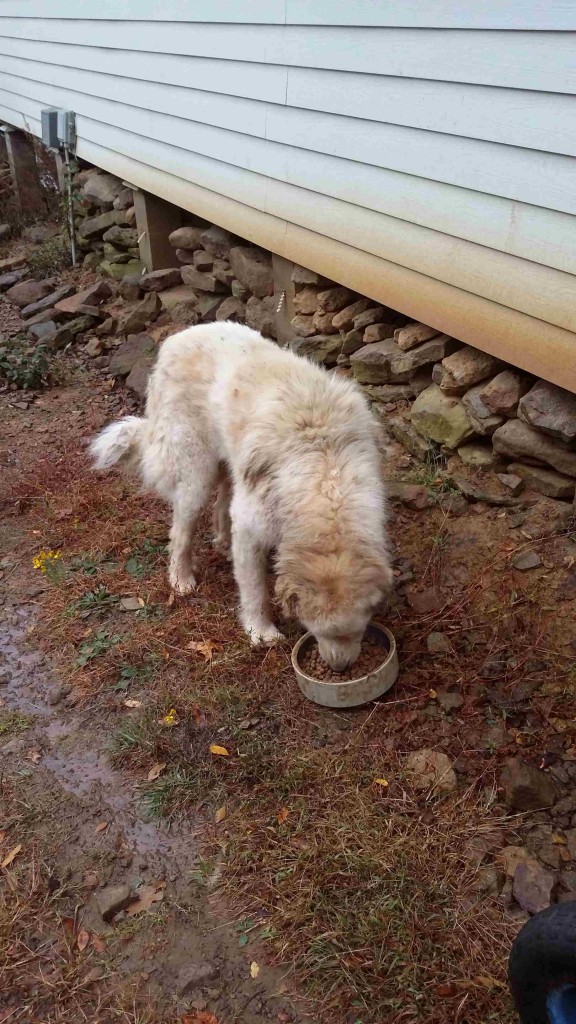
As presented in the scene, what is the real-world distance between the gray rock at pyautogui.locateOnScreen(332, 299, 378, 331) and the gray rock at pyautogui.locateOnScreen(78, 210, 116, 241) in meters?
5.03

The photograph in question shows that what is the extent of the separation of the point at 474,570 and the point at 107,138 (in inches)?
298

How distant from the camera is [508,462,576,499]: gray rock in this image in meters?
4.21

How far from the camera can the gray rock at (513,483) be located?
4.39 m

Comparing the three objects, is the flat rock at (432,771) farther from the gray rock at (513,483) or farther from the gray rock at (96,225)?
the gray rock at (96,225)

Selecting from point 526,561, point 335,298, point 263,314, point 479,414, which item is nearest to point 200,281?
point 263,314

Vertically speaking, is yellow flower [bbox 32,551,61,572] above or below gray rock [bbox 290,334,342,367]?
below

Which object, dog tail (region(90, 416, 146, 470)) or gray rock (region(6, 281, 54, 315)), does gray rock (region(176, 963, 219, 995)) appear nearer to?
dog tail (region(90, 416, 146, 470))

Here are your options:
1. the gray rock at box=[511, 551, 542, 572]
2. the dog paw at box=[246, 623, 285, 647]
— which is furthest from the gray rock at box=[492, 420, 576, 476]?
the dog paw at box=[246, 623, 285, 647]

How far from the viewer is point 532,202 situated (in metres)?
3.77

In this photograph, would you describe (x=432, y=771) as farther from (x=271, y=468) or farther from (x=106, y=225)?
(x=106, y=225)

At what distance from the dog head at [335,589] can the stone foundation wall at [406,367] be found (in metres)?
1.55

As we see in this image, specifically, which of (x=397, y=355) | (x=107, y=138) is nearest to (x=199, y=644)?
(x=397, y=355)

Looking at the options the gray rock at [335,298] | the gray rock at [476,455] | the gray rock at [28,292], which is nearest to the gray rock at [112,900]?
the gray rock at [476,455]

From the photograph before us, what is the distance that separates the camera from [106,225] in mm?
9484
